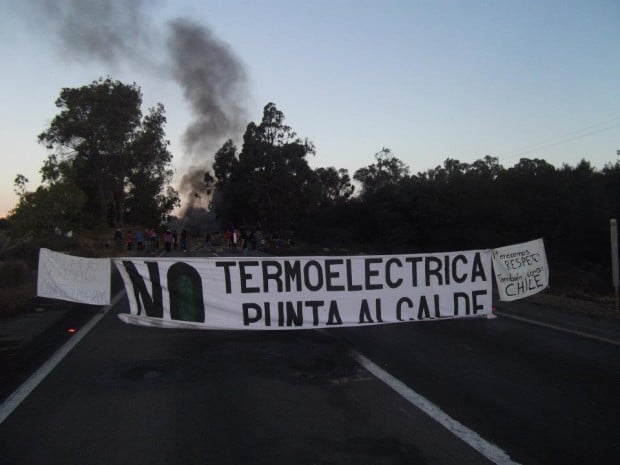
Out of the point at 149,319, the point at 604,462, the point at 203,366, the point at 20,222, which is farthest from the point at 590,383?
the point at 20,222

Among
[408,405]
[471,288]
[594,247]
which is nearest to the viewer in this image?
[408,405]

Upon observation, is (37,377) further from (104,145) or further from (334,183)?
(334,183)

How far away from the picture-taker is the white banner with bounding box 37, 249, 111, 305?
8367 millimetres

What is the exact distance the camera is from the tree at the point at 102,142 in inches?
2325

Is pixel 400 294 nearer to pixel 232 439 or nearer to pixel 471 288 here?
pixel 471 288

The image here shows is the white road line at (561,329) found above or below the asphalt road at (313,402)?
below

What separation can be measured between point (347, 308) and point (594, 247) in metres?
22.2

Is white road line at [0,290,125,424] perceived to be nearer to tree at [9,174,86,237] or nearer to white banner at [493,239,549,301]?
white banner at [493,239,549,301]

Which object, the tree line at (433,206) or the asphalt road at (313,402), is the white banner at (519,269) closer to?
the asphalt road at (313,402)

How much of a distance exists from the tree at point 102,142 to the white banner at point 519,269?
173 ft

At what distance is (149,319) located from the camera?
8484 millimetres

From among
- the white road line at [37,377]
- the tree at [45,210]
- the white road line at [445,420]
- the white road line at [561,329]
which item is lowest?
the white road line at [561,329]

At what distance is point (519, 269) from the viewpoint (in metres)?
10.7

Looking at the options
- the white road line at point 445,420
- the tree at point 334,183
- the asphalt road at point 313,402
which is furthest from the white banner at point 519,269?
the tree at point 334,183
